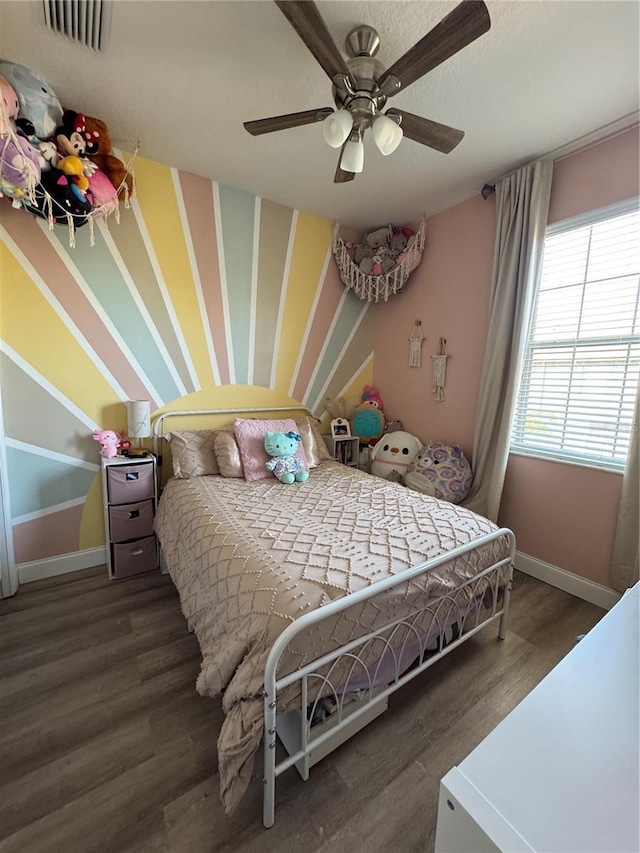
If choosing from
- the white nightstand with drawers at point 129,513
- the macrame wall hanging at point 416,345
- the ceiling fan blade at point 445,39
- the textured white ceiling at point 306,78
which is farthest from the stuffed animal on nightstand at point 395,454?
the ceiling fan blade at point 445,39

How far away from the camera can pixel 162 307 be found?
256cm

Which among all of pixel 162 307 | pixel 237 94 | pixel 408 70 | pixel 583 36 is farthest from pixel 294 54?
pixel 162 307

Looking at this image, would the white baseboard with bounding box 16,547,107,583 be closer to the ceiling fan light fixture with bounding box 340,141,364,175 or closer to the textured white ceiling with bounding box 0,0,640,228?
the textured white ceiling with bounding box 0,0,640,228

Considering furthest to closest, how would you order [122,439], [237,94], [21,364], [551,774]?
[122,439] → [21,364] → [237,94] → [551,774]

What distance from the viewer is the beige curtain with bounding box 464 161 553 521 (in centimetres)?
231

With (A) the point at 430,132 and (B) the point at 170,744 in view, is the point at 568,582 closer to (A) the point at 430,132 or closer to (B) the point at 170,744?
(B) the point at 170,744

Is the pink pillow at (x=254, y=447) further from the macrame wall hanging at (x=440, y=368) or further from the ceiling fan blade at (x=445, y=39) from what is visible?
the ceiling fan blade at (x=445, y=39)

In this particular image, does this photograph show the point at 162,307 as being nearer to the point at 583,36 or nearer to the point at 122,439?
the point at 122,439

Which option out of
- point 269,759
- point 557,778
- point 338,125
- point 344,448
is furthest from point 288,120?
point 344,448

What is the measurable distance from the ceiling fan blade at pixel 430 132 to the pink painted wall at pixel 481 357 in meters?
1.18

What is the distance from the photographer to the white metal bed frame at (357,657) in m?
1.02

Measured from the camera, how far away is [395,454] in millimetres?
3129

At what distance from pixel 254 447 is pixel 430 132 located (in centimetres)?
201

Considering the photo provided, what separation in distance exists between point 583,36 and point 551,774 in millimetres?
2491
